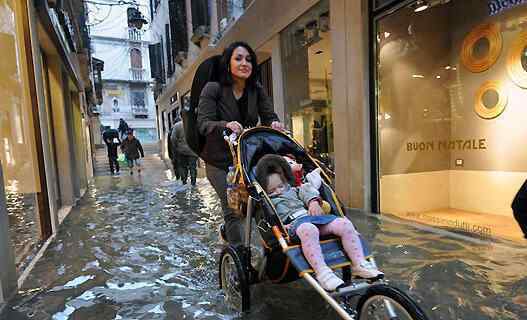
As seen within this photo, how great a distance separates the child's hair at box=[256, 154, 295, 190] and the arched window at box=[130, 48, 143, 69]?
146ft

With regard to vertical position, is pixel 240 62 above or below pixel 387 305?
above

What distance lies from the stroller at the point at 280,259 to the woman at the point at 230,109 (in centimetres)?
20

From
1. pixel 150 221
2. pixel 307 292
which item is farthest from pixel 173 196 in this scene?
pixel 307 292

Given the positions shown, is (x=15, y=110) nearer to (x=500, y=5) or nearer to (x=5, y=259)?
(x=5, y=259)

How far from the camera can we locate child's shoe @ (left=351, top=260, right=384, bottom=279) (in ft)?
5.90

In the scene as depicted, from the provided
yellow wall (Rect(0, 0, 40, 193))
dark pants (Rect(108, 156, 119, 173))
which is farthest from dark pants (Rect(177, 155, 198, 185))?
dark pants (Rect(108, 156, 119, 173))

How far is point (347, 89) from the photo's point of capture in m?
5.15

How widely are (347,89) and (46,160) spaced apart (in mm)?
4150

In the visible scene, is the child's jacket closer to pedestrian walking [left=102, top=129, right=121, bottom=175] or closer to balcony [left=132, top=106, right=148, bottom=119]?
pedestrian walking [left=102, top=129, right=121, bottom=175]

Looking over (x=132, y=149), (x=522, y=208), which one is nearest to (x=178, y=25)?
(x=132, y=149)

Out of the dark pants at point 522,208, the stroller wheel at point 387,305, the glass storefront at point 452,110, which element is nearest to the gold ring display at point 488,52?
the glass storefront at point 452,110

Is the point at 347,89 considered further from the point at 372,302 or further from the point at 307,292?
the point at 372,302

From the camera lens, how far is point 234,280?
97.7 inches

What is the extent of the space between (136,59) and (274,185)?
44.9 m
